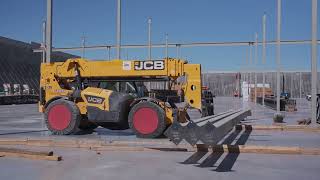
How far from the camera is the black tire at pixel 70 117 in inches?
560

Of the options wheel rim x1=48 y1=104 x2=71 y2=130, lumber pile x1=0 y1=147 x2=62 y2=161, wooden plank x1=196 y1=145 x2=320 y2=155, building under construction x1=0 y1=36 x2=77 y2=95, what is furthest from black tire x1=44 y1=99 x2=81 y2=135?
building under construction x1=0 y1=36 x2=77 y2=95

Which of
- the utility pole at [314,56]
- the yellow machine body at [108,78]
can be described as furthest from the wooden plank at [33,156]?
the utility pole at [314,56]

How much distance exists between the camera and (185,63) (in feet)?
46.3

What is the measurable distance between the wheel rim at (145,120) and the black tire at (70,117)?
1.95 meters

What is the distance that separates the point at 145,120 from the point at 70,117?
8.06ft

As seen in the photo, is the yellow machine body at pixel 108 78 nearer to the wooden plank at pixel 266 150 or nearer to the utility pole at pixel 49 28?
the utility pole at pixel 49 28

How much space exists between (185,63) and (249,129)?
4634 mm

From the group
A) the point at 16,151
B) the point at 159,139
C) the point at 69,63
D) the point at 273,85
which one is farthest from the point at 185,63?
the point at 273,85

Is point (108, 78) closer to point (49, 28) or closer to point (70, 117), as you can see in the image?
point (70, 117)

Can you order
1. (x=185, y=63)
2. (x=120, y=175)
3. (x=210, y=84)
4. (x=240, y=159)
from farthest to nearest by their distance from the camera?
1. (x=210, y=84)
2. (x=185, y=63)
3. (x=240, y=159)
4. (x=120, y=175)

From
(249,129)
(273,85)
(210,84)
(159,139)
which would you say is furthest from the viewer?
(210,84)

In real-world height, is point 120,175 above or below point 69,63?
below

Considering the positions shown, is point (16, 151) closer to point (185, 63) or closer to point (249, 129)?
point (185, 63)

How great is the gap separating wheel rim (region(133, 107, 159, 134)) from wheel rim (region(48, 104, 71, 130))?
2278 millimetres
